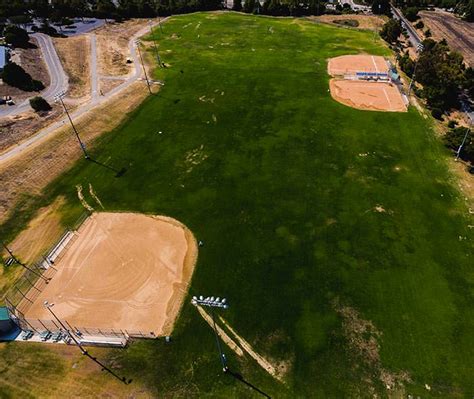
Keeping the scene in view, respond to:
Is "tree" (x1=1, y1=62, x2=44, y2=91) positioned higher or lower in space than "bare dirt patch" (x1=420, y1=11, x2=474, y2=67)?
lower

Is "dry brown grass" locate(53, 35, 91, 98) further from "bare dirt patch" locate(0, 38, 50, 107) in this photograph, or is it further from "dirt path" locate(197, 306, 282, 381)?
"dirt path" locate(197, 306, 282, 381)

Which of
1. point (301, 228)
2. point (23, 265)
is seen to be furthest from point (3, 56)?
point (301, 228)

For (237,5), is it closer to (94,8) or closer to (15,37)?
(94,8)

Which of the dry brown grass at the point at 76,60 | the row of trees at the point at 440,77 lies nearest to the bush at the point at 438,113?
the row of trees at the point at 440,77

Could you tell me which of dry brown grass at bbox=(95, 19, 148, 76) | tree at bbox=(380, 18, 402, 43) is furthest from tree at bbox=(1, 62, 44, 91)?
tree at bbox=(380, 18, 402, 43)

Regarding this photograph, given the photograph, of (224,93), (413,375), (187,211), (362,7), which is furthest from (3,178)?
(362,7)
